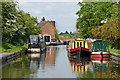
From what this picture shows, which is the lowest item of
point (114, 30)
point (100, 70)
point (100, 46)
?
point (100, 70)

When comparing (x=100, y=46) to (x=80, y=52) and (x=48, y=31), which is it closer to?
(x=80, y=52)

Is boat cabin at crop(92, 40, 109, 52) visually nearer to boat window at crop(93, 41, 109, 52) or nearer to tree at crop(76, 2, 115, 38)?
boat window at crop(93, 41, 109, 52)

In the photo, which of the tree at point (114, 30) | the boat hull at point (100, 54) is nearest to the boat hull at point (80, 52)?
the boat hull at point (100, 54)

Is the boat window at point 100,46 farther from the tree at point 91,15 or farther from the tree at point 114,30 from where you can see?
the tree at point 91,15

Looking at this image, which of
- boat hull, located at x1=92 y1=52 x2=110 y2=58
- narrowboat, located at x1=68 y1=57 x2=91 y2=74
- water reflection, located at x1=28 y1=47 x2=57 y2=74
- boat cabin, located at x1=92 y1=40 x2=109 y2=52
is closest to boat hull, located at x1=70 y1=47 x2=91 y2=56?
boat cabin, located at x1=92 y1=40 x2=109 y2=52

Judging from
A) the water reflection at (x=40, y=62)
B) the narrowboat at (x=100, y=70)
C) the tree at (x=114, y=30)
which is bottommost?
the narrowboat at (x=100, y=70)

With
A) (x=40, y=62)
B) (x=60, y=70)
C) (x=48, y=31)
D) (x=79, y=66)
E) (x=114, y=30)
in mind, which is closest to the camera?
(x=60, y=70)

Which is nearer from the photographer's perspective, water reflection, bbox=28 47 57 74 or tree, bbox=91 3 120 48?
water reflection, bbox=28 47 57 74

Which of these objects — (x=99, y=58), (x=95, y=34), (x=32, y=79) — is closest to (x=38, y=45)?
(x=95, y=34)

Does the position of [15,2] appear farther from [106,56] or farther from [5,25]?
[106,56]

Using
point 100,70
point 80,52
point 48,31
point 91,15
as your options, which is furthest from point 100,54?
point 48,31

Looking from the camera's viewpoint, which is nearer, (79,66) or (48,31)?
(79,66)

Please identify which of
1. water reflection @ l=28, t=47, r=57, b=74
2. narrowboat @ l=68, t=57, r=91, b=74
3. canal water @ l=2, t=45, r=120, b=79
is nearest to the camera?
canal water @ l=2, t=45, r=120, b=79

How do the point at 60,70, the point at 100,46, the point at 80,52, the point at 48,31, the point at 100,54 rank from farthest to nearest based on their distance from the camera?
the point at 48,31, the point at 80,52, the point at 100,46, the point at 100,54, the point at 60,70
